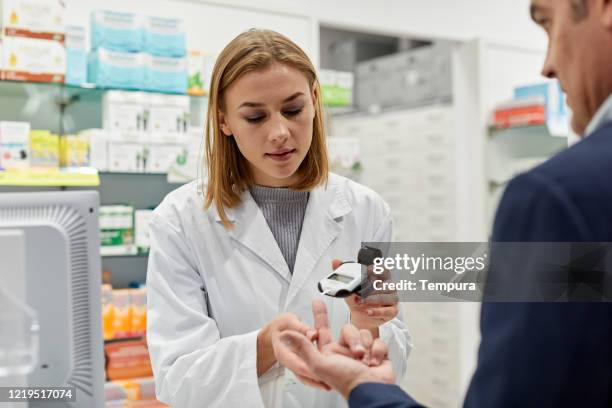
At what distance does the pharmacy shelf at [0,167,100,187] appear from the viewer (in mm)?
2805

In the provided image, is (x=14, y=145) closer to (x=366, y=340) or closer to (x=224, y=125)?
(x=224, y=125)

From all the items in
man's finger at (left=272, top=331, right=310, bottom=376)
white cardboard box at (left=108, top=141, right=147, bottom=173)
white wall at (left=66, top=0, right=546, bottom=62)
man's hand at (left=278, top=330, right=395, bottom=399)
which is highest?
white wall at (left=66, top=0, right=546, bottom=62)

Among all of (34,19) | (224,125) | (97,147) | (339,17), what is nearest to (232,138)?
(224,125)

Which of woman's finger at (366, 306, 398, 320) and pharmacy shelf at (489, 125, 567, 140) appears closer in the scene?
woman's finger at (366, 306, 398, 320)

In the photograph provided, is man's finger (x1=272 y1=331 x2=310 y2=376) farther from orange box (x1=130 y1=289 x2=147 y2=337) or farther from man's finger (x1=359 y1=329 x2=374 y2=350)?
orange box (x1=130 y1=289 x2=147 y2=337)

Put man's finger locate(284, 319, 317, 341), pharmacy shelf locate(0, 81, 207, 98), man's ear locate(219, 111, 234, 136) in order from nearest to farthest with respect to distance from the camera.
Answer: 1. man's finger locate(284, 319, 317, 341)
2. man's ear locate(219, 111, 234, 136)
3. pharmacy shelf locate(0, 81, 207, 98)

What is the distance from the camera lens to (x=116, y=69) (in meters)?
3.17

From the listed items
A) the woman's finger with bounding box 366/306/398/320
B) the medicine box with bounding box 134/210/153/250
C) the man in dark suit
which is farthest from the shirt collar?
the medicine box with bounding box 134/210/153/250

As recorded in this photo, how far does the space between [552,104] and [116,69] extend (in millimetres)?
2988

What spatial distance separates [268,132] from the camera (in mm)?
1631

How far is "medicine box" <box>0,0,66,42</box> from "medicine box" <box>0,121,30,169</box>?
40 cm

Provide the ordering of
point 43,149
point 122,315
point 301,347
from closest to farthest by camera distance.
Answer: point 301,347, point 43,149, point 122,315

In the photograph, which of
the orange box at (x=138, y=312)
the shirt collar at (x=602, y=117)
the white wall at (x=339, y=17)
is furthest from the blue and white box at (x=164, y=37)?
the shirt collar at (x=602, y=117)

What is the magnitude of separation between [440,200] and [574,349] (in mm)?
4301
